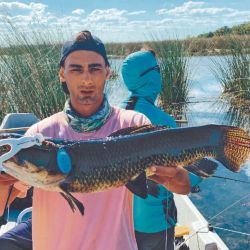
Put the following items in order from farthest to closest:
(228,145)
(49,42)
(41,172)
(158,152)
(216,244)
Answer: (49,42), (216,244), (228,145), (158,152), (41,172)

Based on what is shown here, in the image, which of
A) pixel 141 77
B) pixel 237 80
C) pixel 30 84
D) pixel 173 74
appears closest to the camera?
pixel 141 77

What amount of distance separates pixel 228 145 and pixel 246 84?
12.1m

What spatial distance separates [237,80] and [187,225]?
9.92 m

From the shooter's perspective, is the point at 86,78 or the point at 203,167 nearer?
the point at 86,78

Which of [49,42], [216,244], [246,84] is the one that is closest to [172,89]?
[246,84]

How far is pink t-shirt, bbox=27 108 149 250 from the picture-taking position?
2180mm

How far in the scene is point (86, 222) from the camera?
2.18m

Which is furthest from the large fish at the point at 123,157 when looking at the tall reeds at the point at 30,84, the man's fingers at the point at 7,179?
the tall reeds at the point at 30,84

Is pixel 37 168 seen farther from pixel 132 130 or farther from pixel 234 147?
pixel 234 147

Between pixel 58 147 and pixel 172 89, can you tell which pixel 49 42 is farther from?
pixel 58 147

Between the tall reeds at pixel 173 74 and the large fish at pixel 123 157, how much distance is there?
11.2 metres

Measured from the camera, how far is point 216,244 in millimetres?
4324

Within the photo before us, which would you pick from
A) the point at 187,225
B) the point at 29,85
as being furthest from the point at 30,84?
the point at 187,225

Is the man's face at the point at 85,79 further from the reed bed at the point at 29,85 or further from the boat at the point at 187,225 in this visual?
the reed bed at the point at 29,85
